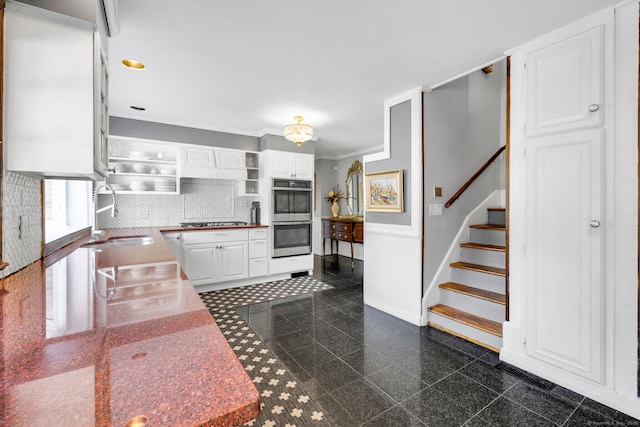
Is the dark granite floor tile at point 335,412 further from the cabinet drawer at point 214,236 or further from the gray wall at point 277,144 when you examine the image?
the gray wall at point 277,144

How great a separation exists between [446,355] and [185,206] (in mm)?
3845

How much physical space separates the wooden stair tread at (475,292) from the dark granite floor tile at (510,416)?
3.01 feet

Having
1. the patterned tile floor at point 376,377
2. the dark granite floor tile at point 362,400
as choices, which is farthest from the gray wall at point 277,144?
the dark granite floor tile at point 362,400

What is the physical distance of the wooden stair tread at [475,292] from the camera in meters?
2.57

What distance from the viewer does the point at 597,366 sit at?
1.79 meters

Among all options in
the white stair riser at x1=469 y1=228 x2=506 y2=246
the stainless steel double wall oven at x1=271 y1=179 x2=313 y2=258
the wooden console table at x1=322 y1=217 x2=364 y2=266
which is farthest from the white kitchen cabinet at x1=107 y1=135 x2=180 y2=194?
the white stair riser at x1=469 y1=228 x2=506 y2=246

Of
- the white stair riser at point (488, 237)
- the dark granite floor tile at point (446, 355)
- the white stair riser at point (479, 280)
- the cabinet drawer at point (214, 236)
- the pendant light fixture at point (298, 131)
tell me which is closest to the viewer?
the dark granite floor tile at point (446, 355)

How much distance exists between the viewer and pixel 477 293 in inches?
108

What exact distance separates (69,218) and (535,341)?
4.53 m

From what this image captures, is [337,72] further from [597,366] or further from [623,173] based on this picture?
[597,366]

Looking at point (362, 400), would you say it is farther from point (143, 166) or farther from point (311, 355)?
point (143, 166)

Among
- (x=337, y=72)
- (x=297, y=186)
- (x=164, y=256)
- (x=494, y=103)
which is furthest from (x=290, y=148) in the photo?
(x=164, y=256)

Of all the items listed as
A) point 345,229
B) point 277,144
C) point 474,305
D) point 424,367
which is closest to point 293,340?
point 424,367

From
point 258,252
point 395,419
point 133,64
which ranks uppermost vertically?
point 133,64
